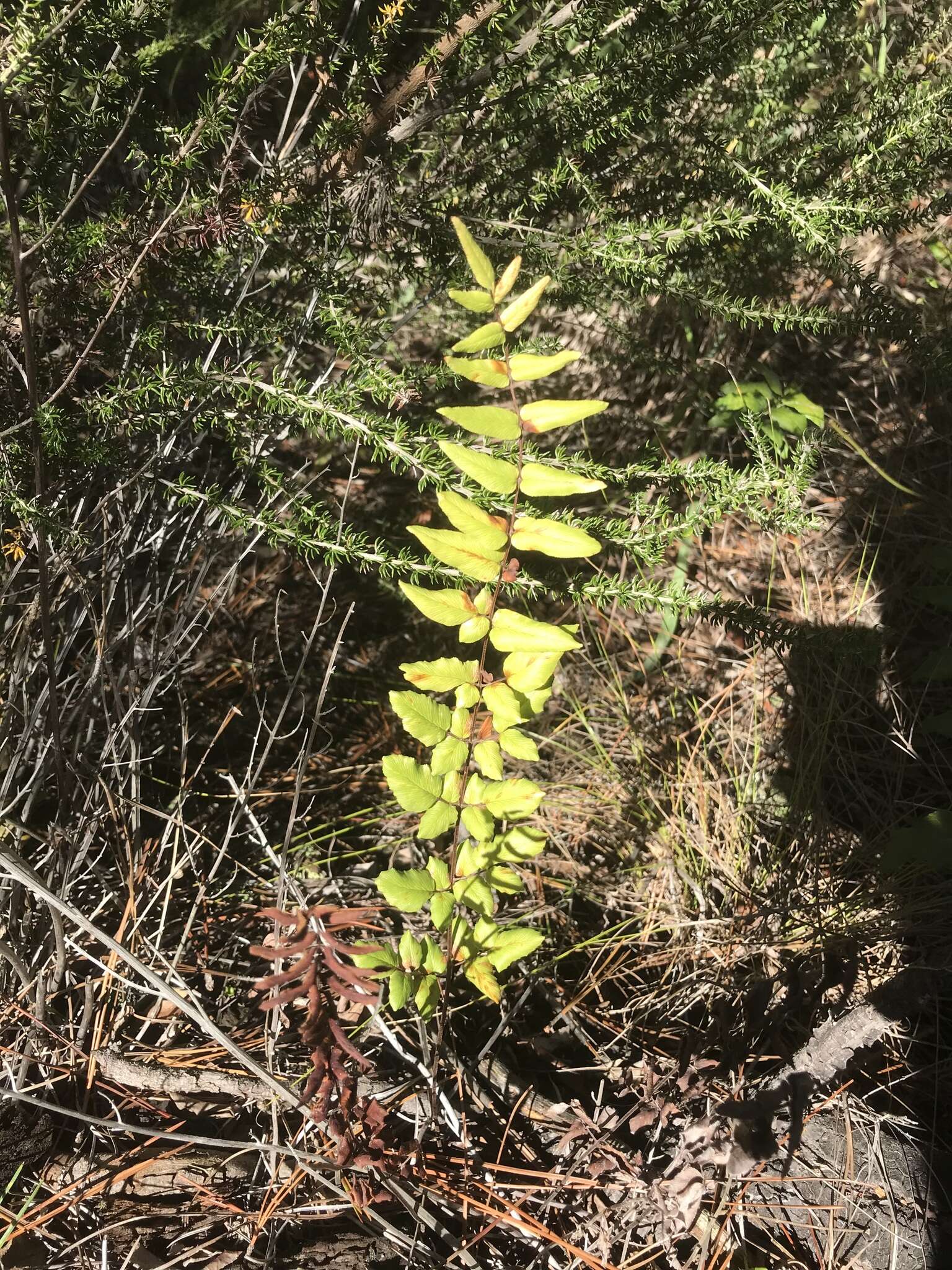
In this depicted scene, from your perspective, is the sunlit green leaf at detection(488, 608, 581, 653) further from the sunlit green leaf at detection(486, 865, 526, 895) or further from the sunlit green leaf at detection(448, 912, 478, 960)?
the sunlit green leaf at detection(448, 912, 478, 960)

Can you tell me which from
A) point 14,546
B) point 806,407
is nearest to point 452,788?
point 14,546

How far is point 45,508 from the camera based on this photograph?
1.36 meters

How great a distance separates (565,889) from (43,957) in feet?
3.42

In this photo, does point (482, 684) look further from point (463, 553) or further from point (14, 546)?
point (14, 546)

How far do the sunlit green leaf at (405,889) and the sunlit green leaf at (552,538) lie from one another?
0.48 meters

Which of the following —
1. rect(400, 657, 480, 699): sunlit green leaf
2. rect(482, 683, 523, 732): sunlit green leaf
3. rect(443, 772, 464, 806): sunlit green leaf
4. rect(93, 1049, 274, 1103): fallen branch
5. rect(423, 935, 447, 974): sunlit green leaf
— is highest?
rect(400, 657, 480, 699): sunlit green leaf

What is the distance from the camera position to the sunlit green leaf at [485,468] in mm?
1037

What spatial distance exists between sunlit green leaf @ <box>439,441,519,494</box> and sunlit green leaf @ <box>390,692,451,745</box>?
293 mm

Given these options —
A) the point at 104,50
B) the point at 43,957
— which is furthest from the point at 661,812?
the point at 104,50

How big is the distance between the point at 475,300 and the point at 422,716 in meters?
0.54

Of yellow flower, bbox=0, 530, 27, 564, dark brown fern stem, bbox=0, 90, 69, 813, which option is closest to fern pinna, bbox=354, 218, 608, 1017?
dark brown fern stem, bbox=0, 90, 69, 813

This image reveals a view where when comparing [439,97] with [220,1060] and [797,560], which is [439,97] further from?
[220,1060]

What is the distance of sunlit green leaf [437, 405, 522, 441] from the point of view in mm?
1024

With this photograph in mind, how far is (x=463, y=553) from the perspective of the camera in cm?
111
